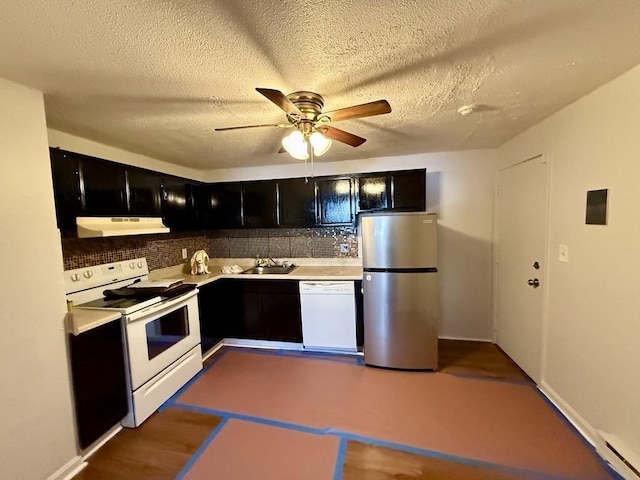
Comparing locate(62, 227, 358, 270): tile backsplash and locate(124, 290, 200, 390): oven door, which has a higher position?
locate(62, 227, 358, 270): tile backsplash

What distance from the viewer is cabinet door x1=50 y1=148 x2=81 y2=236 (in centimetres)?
191

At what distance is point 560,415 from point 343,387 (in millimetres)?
1640

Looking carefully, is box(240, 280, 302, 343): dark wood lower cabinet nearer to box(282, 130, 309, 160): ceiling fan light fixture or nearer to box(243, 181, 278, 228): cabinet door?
box(243, 181, 278, 228): cabinet door

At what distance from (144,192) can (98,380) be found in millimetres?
1619

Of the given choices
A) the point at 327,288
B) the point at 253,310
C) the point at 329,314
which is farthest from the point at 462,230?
the point at 253,310

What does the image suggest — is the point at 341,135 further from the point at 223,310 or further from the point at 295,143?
the point at 223,310

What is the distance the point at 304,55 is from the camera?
51.0 inches

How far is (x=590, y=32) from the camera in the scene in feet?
3.86

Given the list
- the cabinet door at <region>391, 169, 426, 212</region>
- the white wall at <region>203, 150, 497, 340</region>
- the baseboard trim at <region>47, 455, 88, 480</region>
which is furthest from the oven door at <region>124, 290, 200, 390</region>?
the white wall at <region>203, 150, 497, 340</region>

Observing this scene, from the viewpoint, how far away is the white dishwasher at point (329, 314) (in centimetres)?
306

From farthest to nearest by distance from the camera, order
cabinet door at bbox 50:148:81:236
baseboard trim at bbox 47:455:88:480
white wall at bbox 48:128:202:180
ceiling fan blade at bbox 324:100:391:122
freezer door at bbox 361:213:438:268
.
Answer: freezer door at bbox 361:213:438:268
white wall at bbox 48:128:202:180
cabinet door at bbox 50:148:81:236
baseboard trim at bbox 47:455:88:480
ceiling fan blade at bbox 324:100:391:122

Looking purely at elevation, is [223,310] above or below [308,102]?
below

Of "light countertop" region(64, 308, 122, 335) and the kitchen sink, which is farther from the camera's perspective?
the kitchen sink

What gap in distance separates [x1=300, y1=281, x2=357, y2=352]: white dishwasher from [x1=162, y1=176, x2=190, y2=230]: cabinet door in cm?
155
